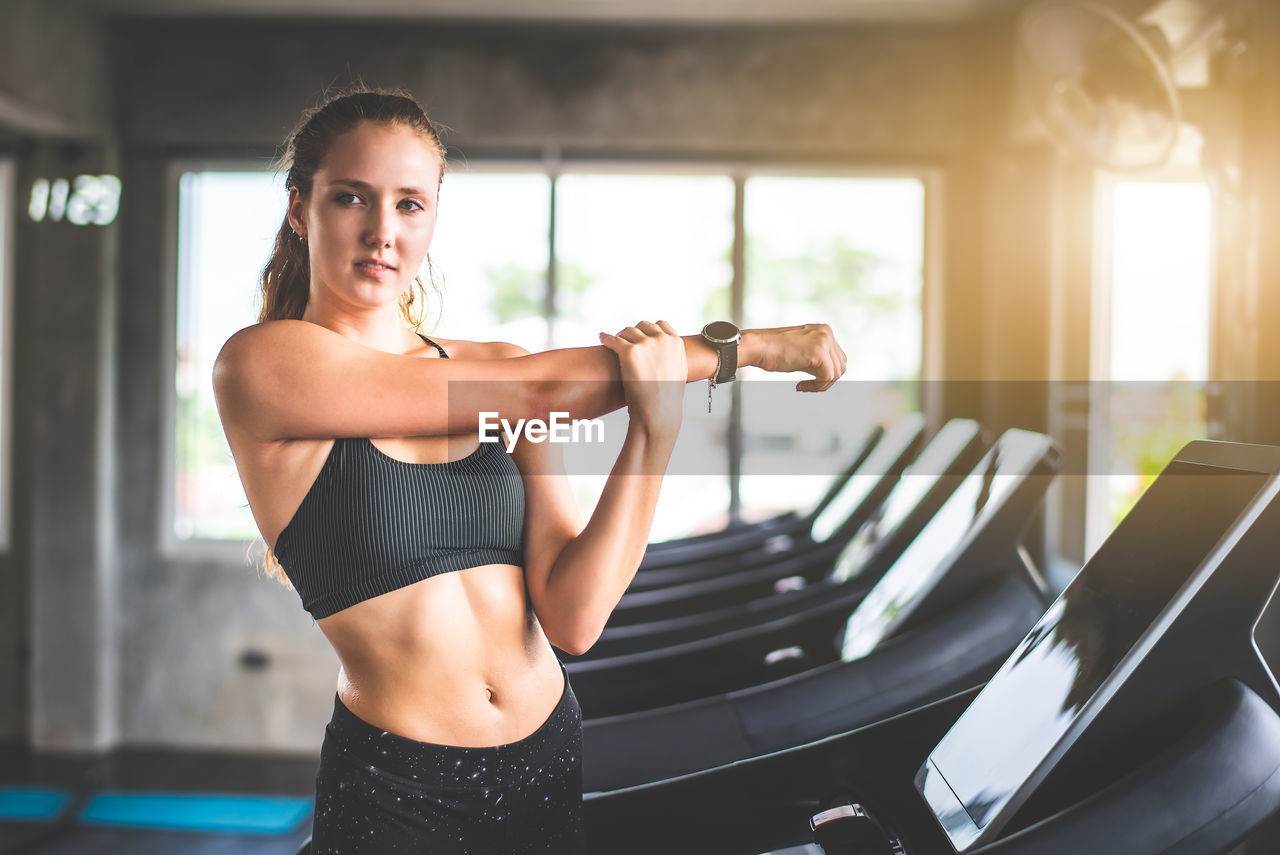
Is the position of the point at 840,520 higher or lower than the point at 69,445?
lower

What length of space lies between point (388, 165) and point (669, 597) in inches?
63.0

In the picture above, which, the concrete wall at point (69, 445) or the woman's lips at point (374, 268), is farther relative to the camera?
the concrete wall at point (69, 445)

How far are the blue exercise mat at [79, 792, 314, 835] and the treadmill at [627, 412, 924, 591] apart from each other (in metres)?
1.69

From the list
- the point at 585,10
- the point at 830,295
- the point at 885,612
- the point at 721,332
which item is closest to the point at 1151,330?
the point at 830,295

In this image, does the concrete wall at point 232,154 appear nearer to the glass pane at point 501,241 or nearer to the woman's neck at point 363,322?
the glass pane at point 501,241

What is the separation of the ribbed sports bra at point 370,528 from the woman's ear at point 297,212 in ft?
0.84

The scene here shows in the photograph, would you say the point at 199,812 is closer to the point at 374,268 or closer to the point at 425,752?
the point at 425,752

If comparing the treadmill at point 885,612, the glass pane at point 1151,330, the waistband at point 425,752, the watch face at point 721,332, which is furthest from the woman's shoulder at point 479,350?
the glass pane at point 1151,330

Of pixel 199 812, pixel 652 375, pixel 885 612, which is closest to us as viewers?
pixel 652 375

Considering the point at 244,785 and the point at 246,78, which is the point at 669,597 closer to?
the point at 244,785

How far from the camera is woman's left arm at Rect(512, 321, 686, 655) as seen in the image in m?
0.82

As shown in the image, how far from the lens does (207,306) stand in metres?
3.90

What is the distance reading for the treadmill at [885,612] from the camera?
155cm

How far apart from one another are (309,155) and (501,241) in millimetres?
3010
